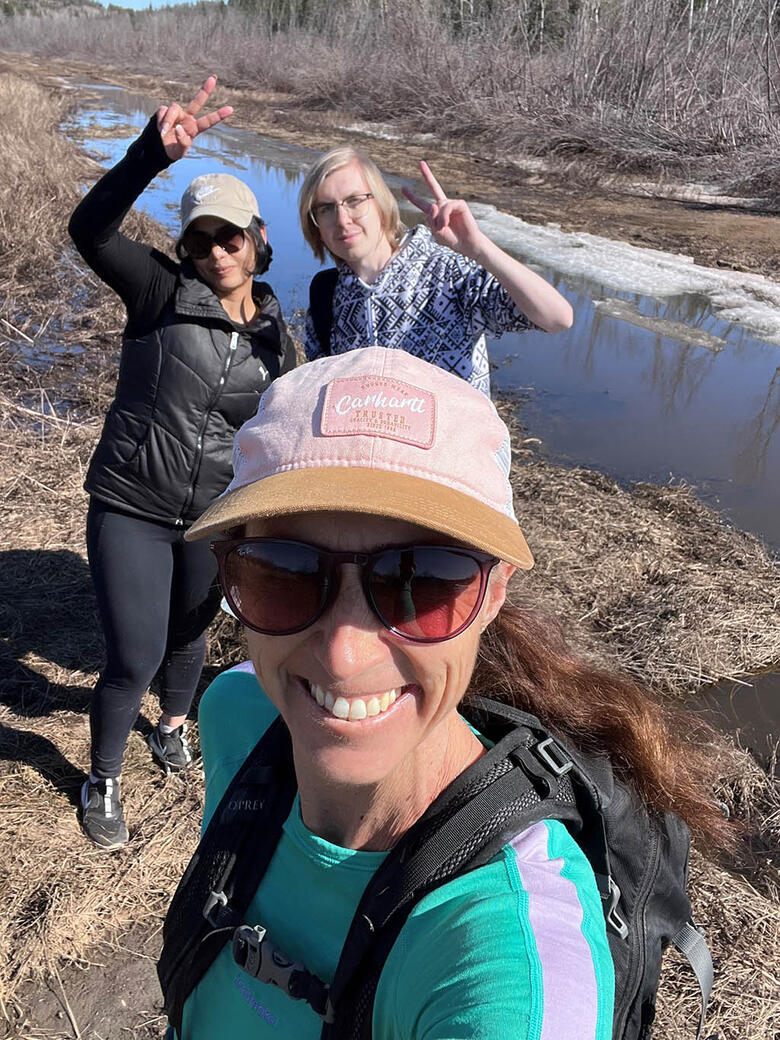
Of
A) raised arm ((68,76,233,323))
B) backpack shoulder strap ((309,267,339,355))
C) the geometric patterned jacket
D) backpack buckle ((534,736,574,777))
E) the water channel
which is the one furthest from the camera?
the water channel

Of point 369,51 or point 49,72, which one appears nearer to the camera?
point 369,51

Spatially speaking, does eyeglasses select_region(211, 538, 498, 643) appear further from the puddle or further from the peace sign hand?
the puddle

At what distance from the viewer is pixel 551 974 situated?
837 mm

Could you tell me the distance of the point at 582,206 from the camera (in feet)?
51.0

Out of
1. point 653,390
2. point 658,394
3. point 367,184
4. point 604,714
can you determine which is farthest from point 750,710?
point 653,390

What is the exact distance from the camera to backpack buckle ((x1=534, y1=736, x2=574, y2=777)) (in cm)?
103

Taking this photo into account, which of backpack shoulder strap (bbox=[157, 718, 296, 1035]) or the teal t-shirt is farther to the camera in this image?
backpack shoulder strap (bbox=[157, 718, 296, 1035])

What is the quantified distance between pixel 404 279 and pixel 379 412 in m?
2.00

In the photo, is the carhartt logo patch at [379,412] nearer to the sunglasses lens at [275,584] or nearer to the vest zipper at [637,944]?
the sunglasses lens at [275,584]

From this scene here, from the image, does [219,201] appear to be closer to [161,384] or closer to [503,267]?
[161,384]

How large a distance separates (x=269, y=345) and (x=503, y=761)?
6.45 feet

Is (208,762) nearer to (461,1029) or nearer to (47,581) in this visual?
(461,1029)

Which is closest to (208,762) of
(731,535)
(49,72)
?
(731,535)

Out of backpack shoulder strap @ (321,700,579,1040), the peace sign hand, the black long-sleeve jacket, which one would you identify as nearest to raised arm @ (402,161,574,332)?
the peace sign hand
